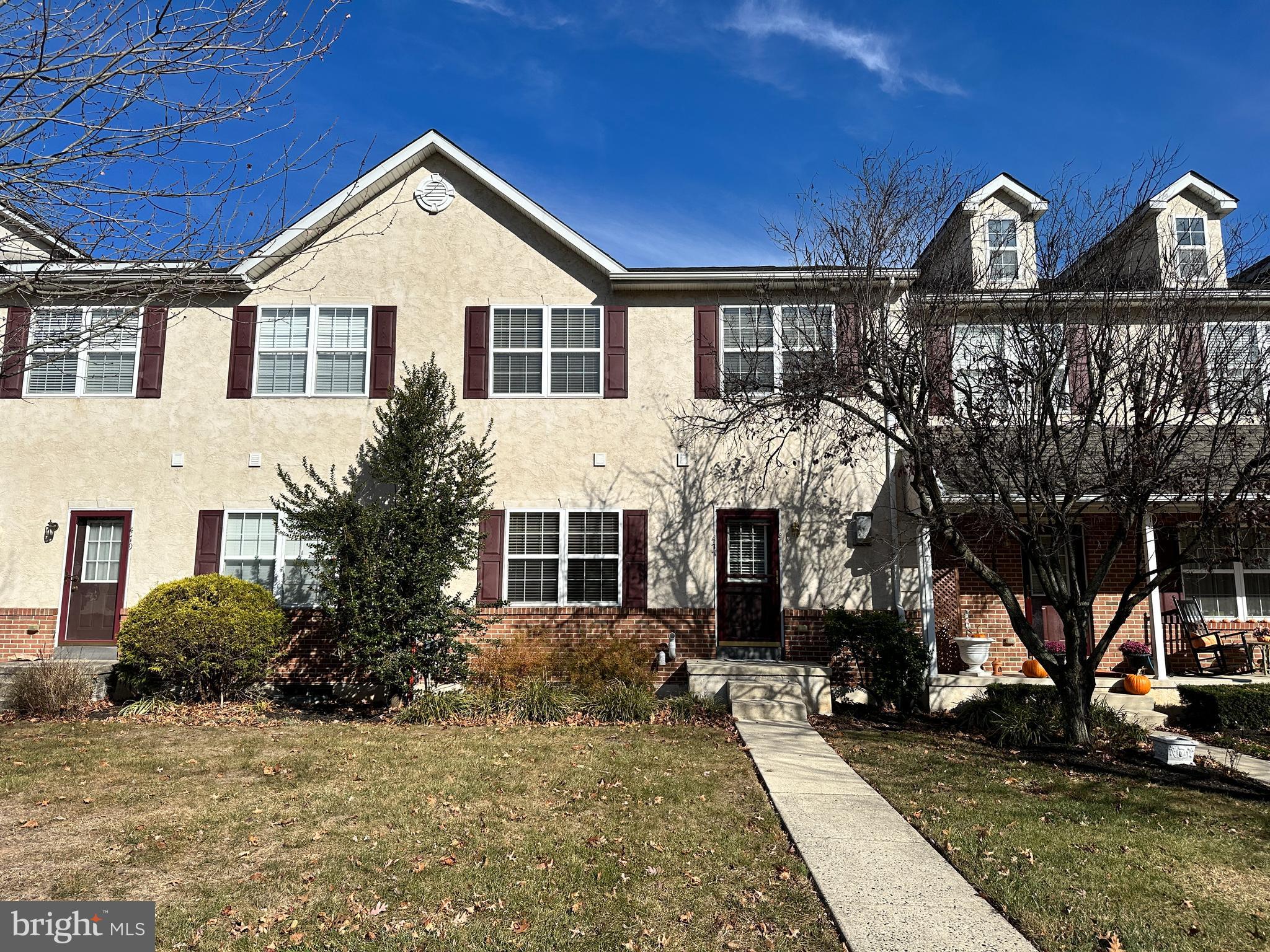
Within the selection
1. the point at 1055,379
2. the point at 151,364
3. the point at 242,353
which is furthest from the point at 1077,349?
the point at 151,364

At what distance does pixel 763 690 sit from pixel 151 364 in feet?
34.4

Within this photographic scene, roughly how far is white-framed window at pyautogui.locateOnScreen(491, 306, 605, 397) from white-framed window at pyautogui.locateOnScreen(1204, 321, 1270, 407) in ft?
25.5

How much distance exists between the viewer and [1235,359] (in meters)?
8.70

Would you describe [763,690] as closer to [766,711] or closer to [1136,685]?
[766,711]

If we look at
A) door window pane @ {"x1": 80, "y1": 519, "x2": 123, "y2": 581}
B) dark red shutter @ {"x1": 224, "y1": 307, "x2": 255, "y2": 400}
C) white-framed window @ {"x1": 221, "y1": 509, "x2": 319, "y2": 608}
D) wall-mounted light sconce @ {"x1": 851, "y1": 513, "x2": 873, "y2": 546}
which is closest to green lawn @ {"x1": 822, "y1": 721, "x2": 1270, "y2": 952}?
wall-mounted light sconce @ {"x1": 851, "y1": 513, "x2": 873, "y2": 546}

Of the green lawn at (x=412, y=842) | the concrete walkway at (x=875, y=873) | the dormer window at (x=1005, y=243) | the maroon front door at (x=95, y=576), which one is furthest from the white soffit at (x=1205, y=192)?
the maroon front door at (x=95, y=576)

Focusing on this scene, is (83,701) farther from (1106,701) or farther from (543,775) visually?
(1106,701)

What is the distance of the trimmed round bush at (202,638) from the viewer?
10289 millimetres

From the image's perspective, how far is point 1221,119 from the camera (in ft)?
31.2

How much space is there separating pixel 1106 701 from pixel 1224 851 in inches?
199

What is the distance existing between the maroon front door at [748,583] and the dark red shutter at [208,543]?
7545mm

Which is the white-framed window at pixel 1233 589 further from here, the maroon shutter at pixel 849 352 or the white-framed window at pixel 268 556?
the white-framed window at pixel 268 556

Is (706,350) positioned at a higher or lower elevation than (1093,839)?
higher

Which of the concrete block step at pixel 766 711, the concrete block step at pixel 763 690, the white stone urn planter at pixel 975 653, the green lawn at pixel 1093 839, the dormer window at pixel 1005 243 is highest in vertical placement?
the dormer window at pixel 1005 243
